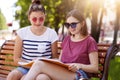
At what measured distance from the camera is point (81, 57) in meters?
4.51

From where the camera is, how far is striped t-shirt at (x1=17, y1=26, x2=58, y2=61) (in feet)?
16.2

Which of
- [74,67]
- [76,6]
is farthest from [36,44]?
[76,6]

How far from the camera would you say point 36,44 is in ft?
16.3

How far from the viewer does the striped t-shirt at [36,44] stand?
493 cm

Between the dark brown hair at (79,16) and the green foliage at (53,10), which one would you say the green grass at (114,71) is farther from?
the green foliage at (53,10)

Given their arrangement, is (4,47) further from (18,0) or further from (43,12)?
(18,0)

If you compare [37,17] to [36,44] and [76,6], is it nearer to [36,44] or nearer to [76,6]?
[36,44]

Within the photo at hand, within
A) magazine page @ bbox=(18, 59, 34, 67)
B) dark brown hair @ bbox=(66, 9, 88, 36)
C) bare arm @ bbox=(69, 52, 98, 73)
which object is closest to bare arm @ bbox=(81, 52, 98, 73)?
bare arm @ bbox=(69, 52, 98, 73)

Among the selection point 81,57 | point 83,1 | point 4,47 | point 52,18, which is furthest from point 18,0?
point 81,57

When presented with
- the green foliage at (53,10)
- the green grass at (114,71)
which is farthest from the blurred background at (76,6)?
the green grass at (114,71)

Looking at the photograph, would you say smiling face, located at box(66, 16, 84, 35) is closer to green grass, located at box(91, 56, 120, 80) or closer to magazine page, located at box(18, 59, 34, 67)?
magazine page, located at box(18, 59, 34, 67)

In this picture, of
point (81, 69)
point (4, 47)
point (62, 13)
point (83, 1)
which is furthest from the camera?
point (62, 13)

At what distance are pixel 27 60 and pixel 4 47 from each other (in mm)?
1243

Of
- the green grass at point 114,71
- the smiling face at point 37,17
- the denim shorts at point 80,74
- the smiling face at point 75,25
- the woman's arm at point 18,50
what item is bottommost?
the green grass at point 114,71
